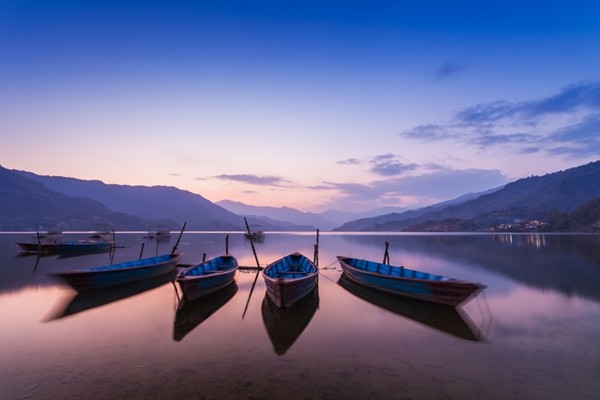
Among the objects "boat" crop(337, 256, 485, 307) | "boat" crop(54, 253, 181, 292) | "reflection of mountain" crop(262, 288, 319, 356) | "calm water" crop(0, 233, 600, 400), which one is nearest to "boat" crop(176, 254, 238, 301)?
"calm water" crop(0, 233, 600, 400)

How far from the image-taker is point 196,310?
56.6ft

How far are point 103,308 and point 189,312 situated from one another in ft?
16.8

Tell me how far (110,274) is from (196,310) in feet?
31.4

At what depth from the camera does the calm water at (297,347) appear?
872 centimetres

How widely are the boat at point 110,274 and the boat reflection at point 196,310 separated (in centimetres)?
727

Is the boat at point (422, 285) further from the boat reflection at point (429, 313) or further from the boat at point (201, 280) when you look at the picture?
the boat at point (201, 280)

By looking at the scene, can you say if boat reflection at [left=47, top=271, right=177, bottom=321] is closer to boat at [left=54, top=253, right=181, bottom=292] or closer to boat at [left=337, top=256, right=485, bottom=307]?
boat at [left=54, top=253, right=181, bottom=292]

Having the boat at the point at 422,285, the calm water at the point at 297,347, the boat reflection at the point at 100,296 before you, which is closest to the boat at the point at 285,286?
the calm water at the point at 297,347

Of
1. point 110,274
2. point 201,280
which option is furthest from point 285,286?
point 110,274

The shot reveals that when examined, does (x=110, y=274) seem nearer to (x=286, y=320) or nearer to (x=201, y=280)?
(x=201, y=280)

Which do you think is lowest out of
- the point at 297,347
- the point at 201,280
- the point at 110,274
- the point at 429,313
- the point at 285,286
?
the point at 297,347

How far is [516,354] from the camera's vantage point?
11.3m

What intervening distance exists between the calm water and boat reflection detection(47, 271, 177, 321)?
0.13 m

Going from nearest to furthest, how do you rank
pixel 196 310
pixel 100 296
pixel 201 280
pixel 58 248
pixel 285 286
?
pixel 285 286 < pixel 196 310 < pixel 201 280 < pixel 100 296 < pixel 58 248
